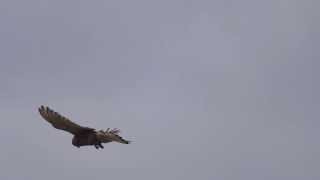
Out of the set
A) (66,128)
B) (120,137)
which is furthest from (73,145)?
(120,137)

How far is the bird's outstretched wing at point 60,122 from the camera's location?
29938 millimetres

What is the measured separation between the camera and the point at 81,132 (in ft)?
102

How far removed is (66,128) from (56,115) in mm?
1634

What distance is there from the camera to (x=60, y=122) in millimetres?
30500

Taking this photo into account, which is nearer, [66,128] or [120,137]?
[120,137]

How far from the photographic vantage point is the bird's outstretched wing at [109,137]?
95.6 feet

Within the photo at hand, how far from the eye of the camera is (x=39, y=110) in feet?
97.8

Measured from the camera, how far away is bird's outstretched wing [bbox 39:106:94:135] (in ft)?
98.2

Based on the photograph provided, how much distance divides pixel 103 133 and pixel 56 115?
2642mm

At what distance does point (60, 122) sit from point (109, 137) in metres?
3.10

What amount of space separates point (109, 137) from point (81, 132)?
2.64 meters

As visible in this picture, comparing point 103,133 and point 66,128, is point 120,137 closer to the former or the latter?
point 103,133

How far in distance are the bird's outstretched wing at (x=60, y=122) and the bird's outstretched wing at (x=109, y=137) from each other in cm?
112

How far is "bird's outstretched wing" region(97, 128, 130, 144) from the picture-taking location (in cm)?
2914
